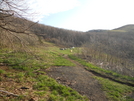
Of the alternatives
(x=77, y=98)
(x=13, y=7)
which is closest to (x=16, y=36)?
(x=13, y=7)

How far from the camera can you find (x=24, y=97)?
3.71 m

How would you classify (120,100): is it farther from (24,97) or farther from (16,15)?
(16,15)

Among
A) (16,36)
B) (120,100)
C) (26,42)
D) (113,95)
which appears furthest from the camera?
(113,95)

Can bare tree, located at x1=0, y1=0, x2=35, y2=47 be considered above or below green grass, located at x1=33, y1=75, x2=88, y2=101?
above

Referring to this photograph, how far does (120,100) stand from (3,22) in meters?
7.48

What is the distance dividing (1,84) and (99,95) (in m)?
5.53

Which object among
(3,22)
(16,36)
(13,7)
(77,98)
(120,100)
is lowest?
(120,100)

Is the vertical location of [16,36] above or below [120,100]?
above

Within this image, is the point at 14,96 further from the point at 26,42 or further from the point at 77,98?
the point at 77,98

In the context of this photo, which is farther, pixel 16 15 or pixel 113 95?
pixel 113 95

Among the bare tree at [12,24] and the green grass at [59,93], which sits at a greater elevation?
the bare tree at [12,24]

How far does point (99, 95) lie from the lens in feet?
18.6

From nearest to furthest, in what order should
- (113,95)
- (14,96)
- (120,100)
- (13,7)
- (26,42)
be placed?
(14,96) → (13,7) → (26,42) → (120,100) → (113,95)

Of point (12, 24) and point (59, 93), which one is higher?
point (12, 24)
